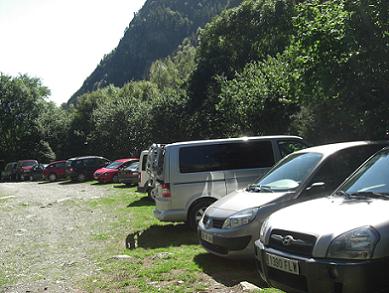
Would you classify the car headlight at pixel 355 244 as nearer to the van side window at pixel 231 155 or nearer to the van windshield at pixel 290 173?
the van windshield at pixel 290 173

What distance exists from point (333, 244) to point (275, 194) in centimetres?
287

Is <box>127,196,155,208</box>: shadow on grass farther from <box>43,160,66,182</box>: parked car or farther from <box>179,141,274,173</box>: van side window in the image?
<box>43,160,66,182</box>: parked car

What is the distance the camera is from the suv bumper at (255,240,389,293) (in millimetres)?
4441

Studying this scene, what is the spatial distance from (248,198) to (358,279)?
131 inches

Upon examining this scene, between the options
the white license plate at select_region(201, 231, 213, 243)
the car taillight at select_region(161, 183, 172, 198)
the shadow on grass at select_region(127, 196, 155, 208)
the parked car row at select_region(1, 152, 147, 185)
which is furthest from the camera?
the parked car row at select_region(1, 152, 147, 185)

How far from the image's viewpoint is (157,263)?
27.4 feet

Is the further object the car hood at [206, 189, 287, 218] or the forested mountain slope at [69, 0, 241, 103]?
the forested mountain slope at [69, 0, 241, 103]

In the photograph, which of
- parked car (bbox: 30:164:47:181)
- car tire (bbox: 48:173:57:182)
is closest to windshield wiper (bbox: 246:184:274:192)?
car tire (bbox: 48:173:57:182)

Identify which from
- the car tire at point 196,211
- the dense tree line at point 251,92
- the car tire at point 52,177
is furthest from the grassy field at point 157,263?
the car tire at point 52,177

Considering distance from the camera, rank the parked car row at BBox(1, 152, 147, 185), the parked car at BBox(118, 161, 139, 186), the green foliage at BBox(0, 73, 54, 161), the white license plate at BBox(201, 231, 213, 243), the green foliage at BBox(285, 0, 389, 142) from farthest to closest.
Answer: the green foliage at BBox(0, 73, 54, 161)
the parked car row at BBox(1, 152, 147, 185)
the parked car at BBox(118, 161, 139, 186)
the green foliage at BBox(285, 0, 389, 142)
the white license plate at BBox(201, 231, 213, 243)

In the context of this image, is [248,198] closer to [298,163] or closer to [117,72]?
[298,163]

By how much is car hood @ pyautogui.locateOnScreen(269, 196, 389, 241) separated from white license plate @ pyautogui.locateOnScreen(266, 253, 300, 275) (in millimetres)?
305

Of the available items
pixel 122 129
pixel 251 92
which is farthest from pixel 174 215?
pixel 122 129

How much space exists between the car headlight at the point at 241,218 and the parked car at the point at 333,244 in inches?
67.4
